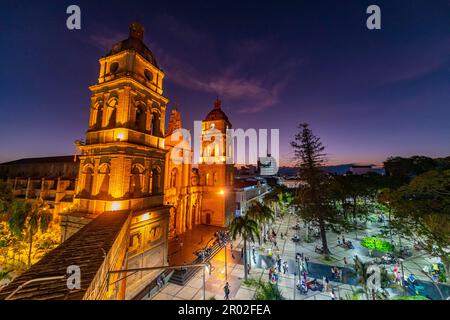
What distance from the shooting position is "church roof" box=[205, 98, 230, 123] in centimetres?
3646

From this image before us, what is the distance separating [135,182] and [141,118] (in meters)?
5.83

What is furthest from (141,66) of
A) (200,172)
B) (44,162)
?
(44,162)

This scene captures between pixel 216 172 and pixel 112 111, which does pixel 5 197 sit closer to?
pixel 112 111

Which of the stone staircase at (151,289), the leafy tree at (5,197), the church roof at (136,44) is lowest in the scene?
the stone staircase at (151,289)

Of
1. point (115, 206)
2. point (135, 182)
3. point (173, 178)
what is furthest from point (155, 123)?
point (173, 178)

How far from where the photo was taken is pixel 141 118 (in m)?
17.1

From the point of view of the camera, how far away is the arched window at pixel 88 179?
1574cm

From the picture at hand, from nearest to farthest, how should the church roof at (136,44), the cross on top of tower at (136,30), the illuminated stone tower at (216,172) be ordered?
the church roof at (136,44), the cross on top of tower at (136,30), the illuminated stone tower at (216,172)

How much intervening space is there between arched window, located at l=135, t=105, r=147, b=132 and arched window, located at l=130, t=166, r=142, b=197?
3.73 m

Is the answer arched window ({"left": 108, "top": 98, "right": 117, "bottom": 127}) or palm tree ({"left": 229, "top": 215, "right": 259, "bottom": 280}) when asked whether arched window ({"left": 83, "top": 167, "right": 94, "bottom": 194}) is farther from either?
palm tree ({"left": 229, "top": 215, "right": 259, "bottom": 280})

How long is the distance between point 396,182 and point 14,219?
61127 mm

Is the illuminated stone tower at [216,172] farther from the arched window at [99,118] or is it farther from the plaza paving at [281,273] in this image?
the arched window at [99,118]

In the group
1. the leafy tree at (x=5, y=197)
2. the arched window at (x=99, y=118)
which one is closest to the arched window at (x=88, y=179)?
the arched window at (x=99, y=118)

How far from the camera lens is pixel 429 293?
667 inches
